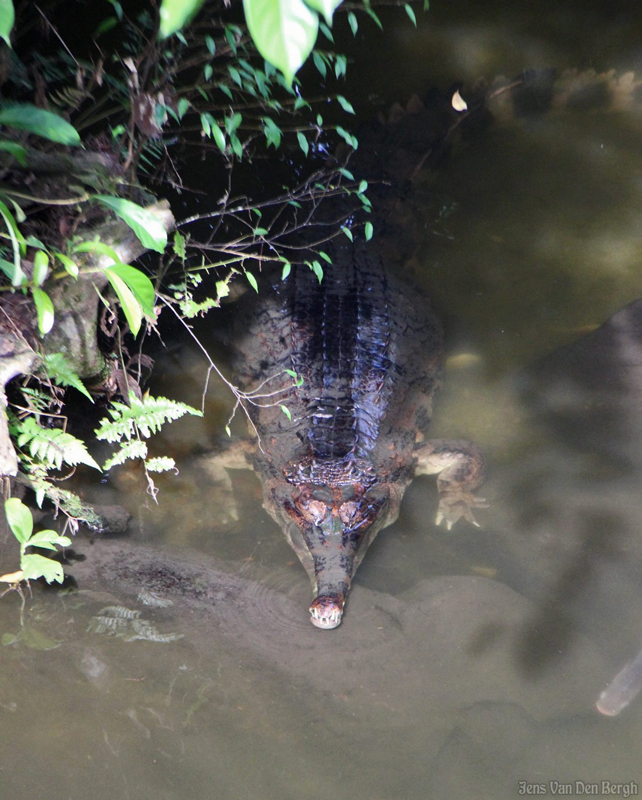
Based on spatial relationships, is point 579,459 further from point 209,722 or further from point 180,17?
point 180,17

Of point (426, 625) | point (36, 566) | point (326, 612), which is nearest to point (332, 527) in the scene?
point (326, 612)

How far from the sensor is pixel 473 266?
4.84 meters

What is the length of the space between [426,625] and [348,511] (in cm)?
77

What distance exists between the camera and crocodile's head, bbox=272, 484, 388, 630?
3.03 m

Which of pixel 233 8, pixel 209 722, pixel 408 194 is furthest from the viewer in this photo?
pixel 408 194

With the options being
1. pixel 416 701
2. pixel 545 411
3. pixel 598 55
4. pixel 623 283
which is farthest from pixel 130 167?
pixel 598 55

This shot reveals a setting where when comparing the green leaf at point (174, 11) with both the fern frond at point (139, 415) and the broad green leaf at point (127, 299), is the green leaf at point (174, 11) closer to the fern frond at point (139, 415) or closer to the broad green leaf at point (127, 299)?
the broad green leaf at point (127, 299)

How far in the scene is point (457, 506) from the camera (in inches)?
139

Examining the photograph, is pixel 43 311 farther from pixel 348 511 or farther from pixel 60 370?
A: pixel 348 511

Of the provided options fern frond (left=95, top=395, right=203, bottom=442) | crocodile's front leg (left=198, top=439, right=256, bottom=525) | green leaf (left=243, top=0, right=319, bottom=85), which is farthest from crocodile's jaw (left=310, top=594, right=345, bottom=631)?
Result: green leaf (left=243, top=0, right=319, bottom=85)

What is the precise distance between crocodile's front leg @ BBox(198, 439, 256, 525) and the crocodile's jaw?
0.84 metres

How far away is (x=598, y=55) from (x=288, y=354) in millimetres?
4507

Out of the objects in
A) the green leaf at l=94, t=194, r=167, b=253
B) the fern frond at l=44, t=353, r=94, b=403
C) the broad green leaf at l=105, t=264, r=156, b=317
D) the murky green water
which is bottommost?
the murky green water

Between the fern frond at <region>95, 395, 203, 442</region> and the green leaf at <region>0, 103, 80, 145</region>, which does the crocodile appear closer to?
the fern frond at <region>95, 395, 203, 442</region>
